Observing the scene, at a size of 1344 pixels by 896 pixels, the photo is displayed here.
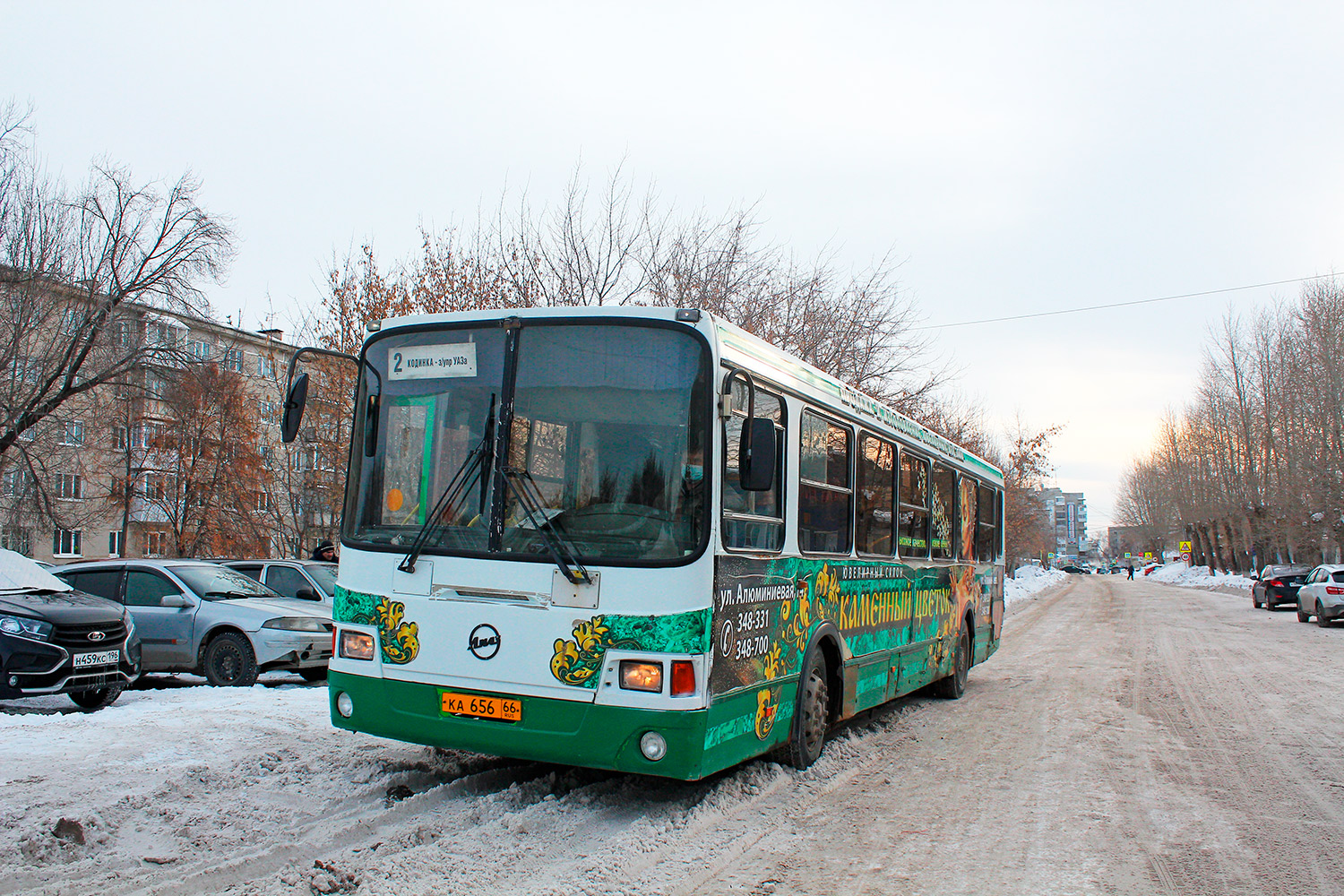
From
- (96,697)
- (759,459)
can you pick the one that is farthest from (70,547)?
(759,459)

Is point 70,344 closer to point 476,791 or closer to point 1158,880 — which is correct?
point 476,791

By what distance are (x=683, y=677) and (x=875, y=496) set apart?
3813mm

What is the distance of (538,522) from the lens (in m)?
5.68

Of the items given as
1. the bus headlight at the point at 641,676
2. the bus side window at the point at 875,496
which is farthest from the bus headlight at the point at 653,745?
the bus side window at the point at 875,496

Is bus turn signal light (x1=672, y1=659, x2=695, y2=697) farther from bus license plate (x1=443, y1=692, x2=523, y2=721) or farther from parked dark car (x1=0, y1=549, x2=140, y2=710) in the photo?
parked dark car (x1=0, y1=549, x2=140, y2=710)

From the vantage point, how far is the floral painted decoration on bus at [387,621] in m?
5.93

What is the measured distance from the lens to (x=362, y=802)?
6031mm

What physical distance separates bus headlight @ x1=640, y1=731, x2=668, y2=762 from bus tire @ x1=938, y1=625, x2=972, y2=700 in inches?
279

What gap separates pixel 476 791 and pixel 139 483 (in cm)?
3446

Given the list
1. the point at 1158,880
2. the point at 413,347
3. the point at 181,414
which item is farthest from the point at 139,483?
the point at 1158,880

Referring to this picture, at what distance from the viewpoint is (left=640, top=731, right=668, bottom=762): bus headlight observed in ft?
17.8

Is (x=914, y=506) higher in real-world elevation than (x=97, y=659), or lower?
higher

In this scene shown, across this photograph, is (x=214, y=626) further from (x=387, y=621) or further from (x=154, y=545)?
(x=154, y=545)

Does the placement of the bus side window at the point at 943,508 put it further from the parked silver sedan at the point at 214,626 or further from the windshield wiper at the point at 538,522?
the parked silver sedan at the point at 214,626
